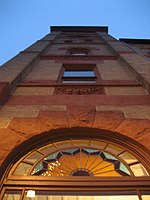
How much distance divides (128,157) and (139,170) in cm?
26

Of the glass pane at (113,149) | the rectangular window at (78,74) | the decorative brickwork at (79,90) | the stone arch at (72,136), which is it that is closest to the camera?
the stone arch at (72,136)

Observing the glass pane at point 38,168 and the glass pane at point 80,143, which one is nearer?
the glass pane at point 38,168

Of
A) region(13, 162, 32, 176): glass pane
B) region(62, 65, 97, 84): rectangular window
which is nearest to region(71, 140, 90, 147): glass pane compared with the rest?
region(13, 162, 32, 176): glass pane

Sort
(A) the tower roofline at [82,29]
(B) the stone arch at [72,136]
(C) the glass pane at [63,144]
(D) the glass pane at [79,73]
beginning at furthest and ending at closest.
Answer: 1. (A) the tower roofline at [82,29]
2. (D) the glass pane at [79,73]
3. (C) the glass pane at [63,144]
4. (B) the stone arch at [72,136]

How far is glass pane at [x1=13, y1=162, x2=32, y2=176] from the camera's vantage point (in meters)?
2.83

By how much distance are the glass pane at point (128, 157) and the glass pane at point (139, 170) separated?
0.09 m

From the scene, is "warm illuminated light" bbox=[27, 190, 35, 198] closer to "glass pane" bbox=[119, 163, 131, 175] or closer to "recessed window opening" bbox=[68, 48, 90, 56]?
"glass pane" bbox=[119, 163, 131, 175]

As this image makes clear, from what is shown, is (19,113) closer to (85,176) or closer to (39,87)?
(39,87)

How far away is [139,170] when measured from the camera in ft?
9.36

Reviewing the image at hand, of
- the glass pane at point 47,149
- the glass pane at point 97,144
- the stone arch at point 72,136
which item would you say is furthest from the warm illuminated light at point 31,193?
the glass pane at point 97,144

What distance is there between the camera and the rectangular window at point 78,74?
20.8ft

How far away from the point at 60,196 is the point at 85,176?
1.32 feet

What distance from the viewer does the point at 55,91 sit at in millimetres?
4891

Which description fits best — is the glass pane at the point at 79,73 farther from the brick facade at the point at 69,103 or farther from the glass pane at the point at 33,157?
the glass pane at the point at 33,157
